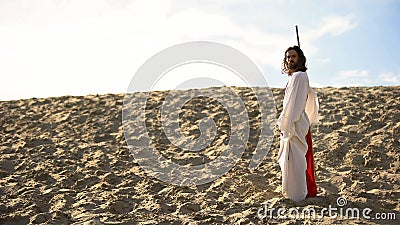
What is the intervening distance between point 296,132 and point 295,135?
3cm

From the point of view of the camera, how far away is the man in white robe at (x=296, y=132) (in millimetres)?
4648

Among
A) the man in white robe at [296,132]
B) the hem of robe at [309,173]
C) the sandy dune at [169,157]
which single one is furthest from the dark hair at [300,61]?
the sandy dune at [169,157]

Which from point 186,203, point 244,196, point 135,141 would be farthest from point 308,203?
point 135,141

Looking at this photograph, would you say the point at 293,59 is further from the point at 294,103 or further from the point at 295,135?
the point at 295,135

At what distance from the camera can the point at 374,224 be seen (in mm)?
4227

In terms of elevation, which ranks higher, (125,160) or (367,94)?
(367,94)

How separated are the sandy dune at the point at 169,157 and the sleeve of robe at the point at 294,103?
31.5 inches

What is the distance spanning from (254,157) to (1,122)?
18.5 ft

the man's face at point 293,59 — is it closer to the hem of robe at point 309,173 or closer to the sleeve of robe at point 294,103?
the sleeve of robe at point 294,103

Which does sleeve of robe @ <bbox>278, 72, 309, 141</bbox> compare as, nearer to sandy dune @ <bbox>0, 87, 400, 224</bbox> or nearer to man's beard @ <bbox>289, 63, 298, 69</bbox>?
man's beard @ <bbox>289, 63, 298, 69</bbox>

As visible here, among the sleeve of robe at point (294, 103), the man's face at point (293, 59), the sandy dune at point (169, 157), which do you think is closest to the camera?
the sleeve of robe at point (294, 103)

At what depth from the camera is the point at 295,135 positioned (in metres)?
4.71

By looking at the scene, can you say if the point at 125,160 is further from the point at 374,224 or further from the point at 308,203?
the point at 374,224

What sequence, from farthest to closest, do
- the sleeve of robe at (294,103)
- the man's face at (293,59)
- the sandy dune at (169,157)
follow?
1. the sandy dune at (169,157)
2. the man's face at (293,59)
3. the sleeve of robe at (294,103)
